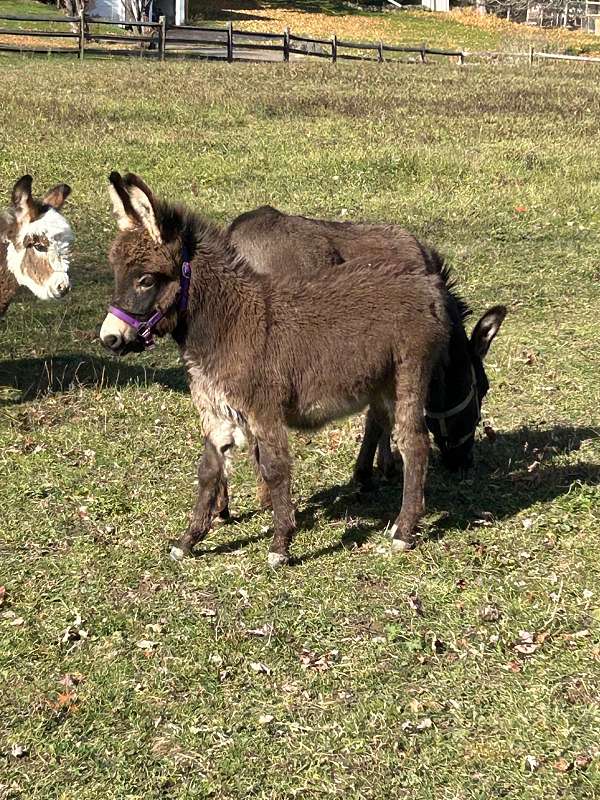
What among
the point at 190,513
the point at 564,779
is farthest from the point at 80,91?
the point at 564,779

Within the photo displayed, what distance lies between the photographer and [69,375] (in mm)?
9781

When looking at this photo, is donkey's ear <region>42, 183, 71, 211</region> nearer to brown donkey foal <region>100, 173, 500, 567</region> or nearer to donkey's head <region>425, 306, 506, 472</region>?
brown donkey foal <region>100, 173, 500, 567</region>

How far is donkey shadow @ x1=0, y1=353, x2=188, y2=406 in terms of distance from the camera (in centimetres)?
937

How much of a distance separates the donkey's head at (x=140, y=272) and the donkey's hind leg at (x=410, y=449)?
60.8 inches

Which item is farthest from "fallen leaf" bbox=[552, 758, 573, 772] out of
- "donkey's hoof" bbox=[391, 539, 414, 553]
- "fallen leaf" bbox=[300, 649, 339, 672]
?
"donkey's hoof" bbox=[391, 539, 414, 553]

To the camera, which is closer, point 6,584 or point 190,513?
point 6,584

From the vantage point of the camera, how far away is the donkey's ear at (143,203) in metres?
5.35

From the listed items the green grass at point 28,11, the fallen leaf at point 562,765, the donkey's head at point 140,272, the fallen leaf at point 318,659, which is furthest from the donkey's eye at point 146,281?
the green grass at point 28,11

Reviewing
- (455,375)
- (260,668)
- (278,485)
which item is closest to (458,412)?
(455,375)

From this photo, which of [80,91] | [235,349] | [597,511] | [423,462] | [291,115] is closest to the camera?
[235,349]

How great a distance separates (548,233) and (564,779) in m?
12.0

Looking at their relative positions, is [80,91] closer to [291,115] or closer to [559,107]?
[291,115]

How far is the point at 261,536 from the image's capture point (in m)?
6.71

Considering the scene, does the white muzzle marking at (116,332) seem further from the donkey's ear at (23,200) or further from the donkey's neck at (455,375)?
the donkey's ear at (23,200)
